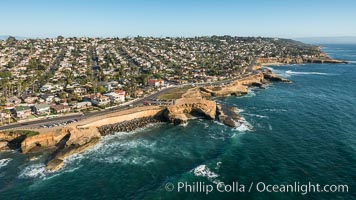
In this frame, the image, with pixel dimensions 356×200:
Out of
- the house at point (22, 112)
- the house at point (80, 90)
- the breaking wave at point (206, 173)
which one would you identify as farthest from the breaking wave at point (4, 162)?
the house at point (80, 90)

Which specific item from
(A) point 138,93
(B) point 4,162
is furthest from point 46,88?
(B) point 4,162

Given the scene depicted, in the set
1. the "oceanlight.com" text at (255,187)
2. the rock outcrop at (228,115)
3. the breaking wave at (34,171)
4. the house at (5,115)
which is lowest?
the breaking wave at (34,171)

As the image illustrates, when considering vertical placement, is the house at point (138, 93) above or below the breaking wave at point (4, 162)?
above

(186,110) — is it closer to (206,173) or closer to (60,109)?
(60,109)

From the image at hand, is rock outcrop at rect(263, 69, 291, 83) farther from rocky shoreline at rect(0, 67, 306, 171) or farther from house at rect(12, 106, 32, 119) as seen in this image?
house at rect(12, 106, 32, 119)

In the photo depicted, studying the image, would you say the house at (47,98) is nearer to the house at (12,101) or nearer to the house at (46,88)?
the house at (12,101)

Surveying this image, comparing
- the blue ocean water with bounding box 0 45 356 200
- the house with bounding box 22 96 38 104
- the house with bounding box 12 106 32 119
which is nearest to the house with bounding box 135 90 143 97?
the blue ocean water with bounding box 0 45 356 200
